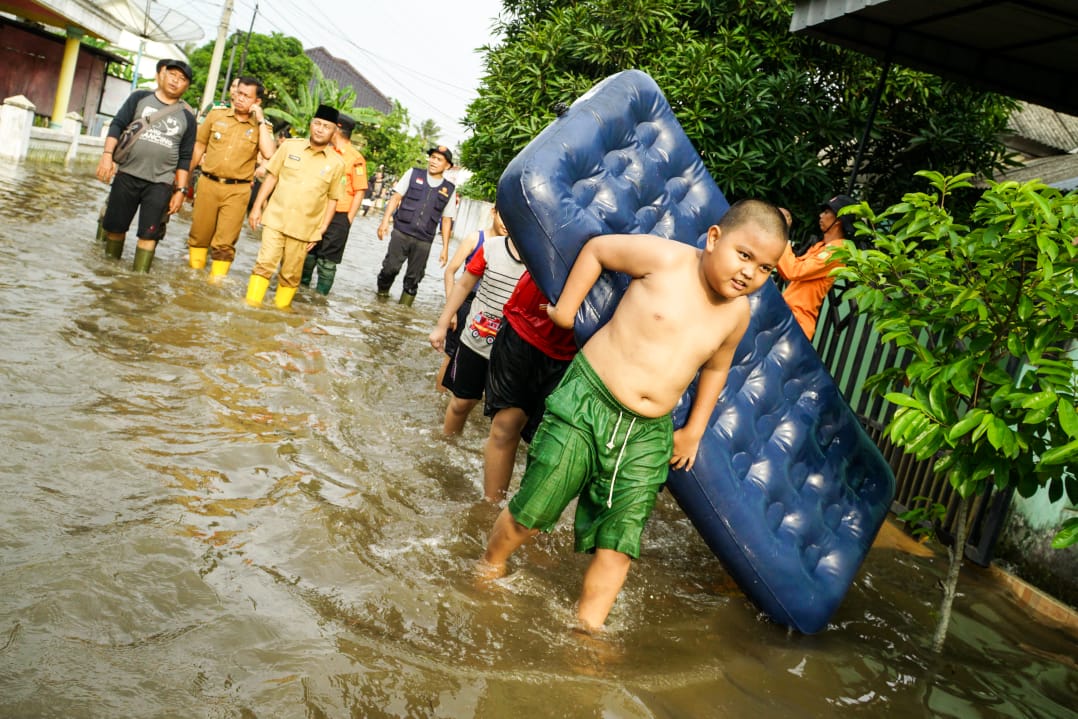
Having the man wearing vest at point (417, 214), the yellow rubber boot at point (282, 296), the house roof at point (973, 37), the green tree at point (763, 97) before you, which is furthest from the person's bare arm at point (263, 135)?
the house roof at point (973, 37)

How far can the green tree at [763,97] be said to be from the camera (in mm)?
9445

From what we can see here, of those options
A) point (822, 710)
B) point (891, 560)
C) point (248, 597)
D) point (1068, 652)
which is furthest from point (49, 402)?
point (1068, 652)

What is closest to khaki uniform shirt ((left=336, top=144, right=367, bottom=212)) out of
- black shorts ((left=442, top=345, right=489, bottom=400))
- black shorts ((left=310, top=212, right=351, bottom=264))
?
black shorts ((left=310, top=212, right=351, bottom=264))

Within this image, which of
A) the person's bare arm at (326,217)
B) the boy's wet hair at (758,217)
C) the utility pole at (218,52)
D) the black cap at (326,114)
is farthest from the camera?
the utility pole at (218,52)

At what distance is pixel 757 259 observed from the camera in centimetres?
318

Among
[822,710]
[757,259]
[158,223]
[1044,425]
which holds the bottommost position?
[822,710]

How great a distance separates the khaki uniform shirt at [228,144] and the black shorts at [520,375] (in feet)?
15.5

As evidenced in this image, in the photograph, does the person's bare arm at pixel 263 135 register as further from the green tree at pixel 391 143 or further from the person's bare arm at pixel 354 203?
the green tree at pixel 391 143

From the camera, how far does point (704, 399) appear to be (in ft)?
11.9

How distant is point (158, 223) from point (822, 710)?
22.0 feet

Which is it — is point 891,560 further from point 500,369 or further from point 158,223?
point 158,223

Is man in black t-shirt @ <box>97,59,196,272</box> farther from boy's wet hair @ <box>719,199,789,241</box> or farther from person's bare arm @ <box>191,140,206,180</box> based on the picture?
boy's wet hair @ <box>719,199,789,241</box>

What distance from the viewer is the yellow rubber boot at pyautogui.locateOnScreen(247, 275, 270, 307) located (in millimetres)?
7785

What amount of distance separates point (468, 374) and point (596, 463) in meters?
1.99
